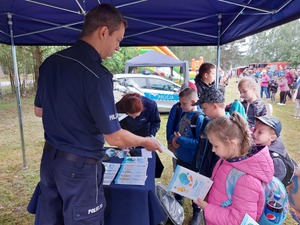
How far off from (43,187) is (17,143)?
4.52 m

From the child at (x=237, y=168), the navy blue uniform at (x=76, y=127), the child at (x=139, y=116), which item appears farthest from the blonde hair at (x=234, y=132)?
the child at (x=139, y=116)

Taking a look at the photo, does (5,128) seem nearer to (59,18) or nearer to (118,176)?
(59,18)

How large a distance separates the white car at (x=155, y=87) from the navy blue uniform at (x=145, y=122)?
4.94 m

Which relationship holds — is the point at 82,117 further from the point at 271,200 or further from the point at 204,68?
the point at 204,68

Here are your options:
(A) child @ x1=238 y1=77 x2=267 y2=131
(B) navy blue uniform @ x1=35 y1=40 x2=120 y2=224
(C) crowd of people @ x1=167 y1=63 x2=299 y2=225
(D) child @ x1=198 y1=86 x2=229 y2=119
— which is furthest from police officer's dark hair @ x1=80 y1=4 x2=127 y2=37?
(A) child @ x1=238 y1=77 x2=267 y2=131

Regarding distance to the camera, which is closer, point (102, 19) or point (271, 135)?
point (102, 19)

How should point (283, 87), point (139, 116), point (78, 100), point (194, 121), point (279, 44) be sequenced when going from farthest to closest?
point (279, 44) → point (283, 87) → point (139, 116) → point (194, 121) → point (78, 100)

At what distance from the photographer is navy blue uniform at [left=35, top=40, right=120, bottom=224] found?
4.01 ft

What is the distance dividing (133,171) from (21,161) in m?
3.26

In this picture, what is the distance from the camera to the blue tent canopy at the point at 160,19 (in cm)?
251

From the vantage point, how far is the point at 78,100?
1235 millimetres

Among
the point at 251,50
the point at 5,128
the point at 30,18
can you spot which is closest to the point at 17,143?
the point at 5,128

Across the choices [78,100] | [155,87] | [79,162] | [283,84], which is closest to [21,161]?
[79,162]

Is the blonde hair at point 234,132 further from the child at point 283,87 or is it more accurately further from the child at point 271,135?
the child at point 283,87
